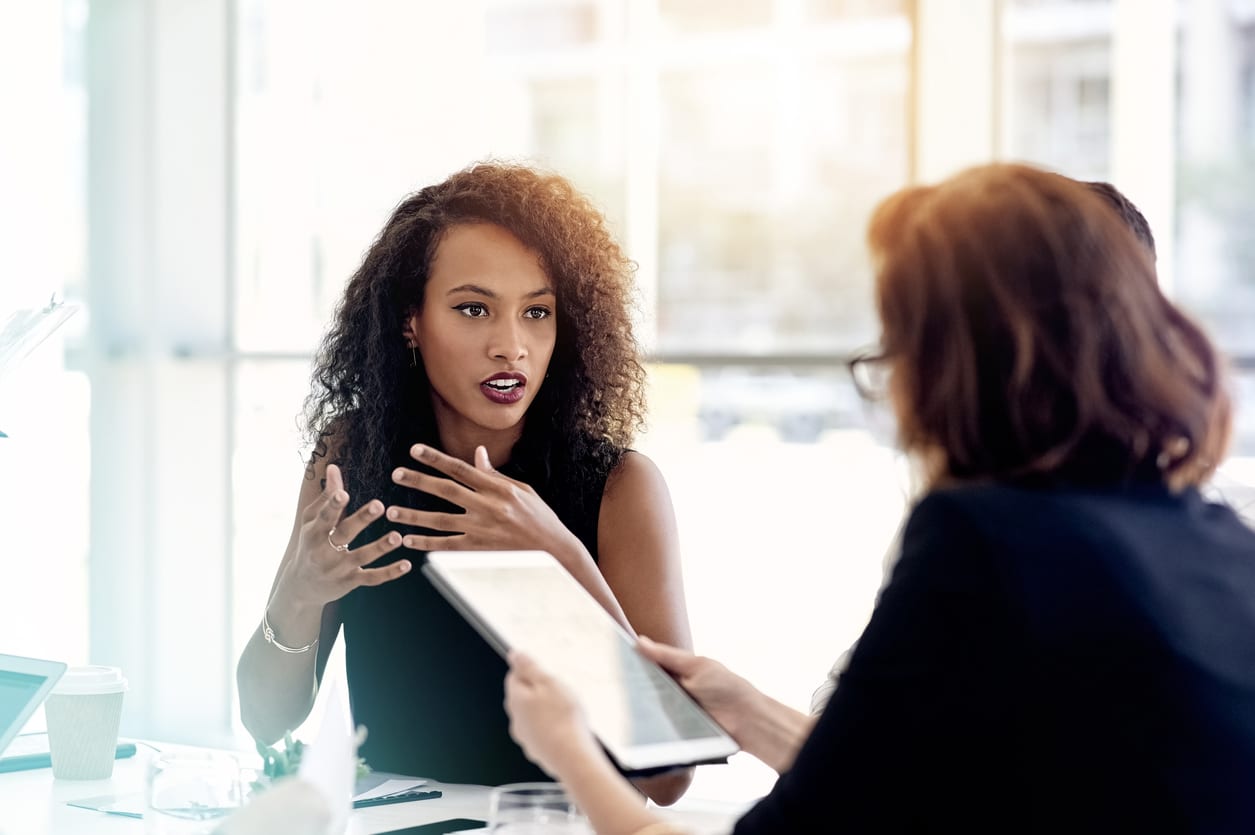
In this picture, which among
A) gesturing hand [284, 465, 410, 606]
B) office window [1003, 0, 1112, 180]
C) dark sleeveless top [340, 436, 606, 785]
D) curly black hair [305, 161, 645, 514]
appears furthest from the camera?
office window [1003, 0, 1112, 180]

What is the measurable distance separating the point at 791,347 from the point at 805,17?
4.58ft

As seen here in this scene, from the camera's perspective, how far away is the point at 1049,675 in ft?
2.92

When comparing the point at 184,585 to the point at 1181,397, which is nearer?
the point at 1181,397

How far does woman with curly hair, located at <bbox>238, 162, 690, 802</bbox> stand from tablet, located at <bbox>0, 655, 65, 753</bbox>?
1.15ft

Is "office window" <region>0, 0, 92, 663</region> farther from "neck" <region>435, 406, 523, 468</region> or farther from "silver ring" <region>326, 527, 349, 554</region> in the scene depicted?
"silver ring" <region>326, 527, 349, 554</region>

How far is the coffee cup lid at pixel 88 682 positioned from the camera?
5.75ft

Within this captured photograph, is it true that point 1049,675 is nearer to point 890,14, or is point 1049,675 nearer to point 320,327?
point 320,327

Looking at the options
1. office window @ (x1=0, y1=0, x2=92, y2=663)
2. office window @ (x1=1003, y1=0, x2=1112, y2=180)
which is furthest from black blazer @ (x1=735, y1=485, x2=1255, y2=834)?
office window @ (x1=0, y1=0, x2=92, y2=663)

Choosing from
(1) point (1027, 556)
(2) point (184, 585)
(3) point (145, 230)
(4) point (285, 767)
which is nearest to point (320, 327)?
(3) point (145, 230)

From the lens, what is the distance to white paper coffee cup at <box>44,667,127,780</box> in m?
1.74

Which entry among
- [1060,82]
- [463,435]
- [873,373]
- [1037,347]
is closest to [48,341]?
[463,435]

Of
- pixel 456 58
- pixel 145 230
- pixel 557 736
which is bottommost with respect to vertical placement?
pixel 557 736

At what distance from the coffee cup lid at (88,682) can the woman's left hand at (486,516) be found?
18.8 inches

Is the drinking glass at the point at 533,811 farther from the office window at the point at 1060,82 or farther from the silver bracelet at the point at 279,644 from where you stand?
the office window at the point at 1060,82
